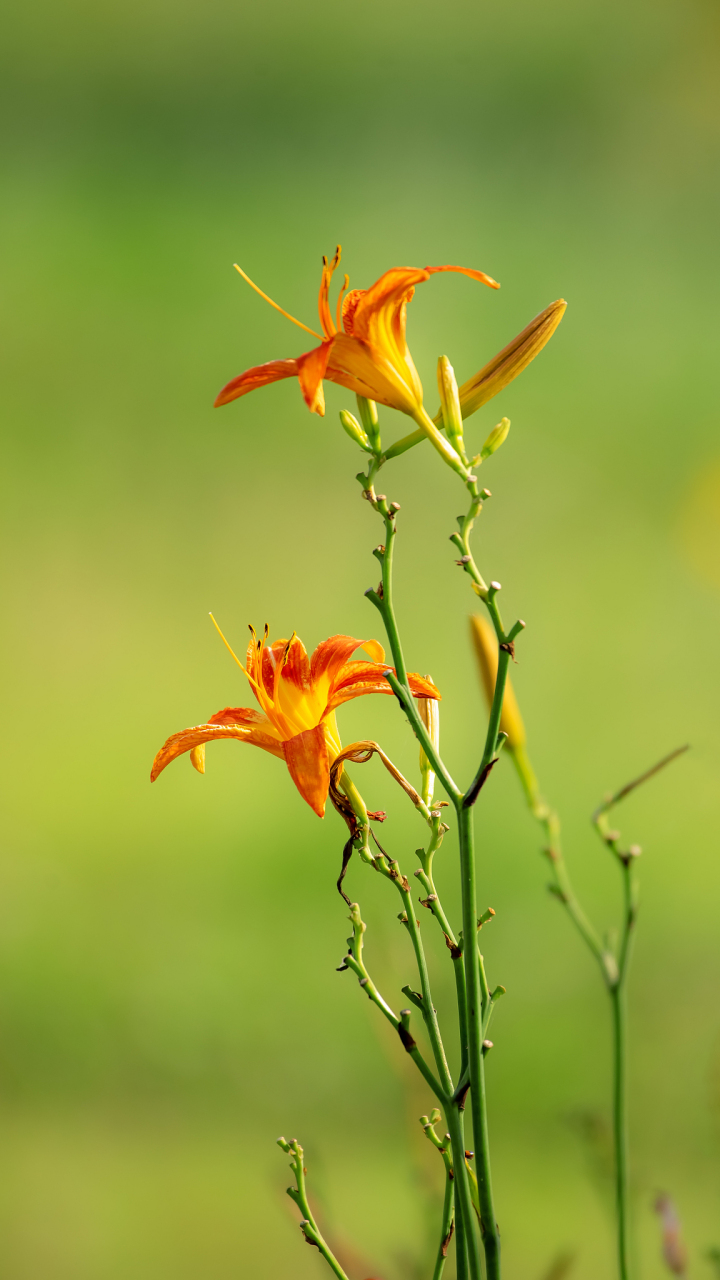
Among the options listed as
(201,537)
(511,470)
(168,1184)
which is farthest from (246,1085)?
(511,470)

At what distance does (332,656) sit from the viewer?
9.3 inches

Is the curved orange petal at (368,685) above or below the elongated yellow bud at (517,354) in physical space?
below

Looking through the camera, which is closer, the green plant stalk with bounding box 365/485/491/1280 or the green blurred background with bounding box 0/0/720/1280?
the green plant stalk with bounding box 365/485/491/1280

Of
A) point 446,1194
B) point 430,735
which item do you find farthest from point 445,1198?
point 430,735

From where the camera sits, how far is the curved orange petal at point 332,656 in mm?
233

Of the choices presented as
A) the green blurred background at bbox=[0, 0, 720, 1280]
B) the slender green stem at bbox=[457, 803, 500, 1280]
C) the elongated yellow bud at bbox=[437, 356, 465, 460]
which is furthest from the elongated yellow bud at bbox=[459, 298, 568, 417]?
the green blurred background at bbox=[0, 0, 720, 1280]

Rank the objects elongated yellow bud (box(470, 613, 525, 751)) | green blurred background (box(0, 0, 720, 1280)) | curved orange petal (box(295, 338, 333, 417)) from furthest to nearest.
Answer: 1. green blurred background (box(0, 0, 720, 1280))
2. elongated yellow bud (box(470, 613, 525, 751))
3. curved orange petal (box(295, 338, 333, 417))

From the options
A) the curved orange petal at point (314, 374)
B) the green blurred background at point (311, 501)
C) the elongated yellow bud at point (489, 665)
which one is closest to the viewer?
the curved orange petal at point (314, 374)

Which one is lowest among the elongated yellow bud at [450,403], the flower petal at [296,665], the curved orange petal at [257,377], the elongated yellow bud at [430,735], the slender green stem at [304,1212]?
the slender green stem at [304,1212]

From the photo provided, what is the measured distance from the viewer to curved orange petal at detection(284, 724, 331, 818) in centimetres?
22

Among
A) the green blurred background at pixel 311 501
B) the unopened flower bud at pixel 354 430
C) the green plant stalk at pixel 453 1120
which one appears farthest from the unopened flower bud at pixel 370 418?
the green blurred background at pixel 311 501

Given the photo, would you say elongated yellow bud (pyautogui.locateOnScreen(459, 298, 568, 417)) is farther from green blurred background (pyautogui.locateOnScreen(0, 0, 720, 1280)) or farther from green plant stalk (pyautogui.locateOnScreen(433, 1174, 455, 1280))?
green blurred background (pyautogui.locateOnScreen(0, 0, 720, 1280))

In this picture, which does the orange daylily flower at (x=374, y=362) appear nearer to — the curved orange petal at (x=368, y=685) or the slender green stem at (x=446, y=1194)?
the curved orange petal at (x=368, y=685)

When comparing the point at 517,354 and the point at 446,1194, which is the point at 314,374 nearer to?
the point at 517,354
